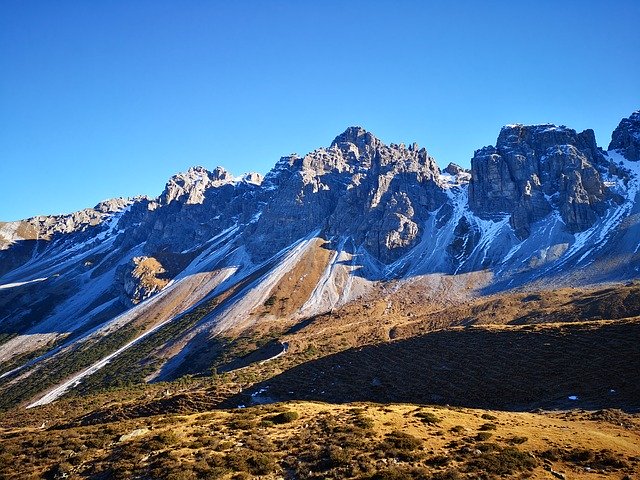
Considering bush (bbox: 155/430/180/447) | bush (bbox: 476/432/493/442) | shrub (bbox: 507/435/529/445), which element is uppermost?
bush (bbox: 155/430/180/447)

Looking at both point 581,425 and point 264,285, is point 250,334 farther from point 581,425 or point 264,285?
point 581,425

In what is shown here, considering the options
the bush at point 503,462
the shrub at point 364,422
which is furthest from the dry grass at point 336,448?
the shrub at point 364,422

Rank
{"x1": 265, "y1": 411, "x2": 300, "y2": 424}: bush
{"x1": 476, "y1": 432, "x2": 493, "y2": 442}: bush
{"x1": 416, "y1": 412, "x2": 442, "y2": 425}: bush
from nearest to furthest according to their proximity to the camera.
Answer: {"x1": 476, "y1": 432, "x2": 493, "y2": 442}: bush < {"x1": 416, "y1": 412, "x2": 442, "y2": 425}: bush < {"x1": 265, "y1": 411, "x2": 300, "y2": 424}: bush

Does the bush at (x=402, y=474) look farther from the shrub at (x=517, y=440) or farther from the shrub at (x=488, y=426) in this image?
the shrub at (x=488, y=426)

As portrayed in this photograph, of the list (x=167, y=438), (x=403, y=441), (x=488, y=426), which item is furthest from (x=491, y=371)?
(x=167, y=438)

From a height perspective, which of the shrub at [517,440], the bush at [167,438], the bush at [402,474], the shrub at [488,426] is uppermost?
the bush at [167,438]

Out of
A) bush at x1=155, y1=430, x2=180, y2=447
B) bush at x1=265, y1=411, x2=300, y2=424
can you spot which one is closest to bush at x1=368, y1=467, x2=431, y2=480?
bush at x1=265, y1=411, x2=300, y2=424

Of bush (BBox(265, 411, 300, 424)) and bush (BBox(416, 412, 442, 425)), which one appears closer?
bush (BBox(416, 412, 442, 425))

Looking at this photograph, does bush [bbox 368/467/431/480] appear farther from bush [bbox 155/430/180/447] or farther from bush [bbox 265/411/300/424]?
bush [bbox 155/430/180/447]

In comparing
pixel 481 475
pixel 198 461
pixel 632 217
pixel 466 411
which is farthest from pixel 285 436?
pixel 632 217

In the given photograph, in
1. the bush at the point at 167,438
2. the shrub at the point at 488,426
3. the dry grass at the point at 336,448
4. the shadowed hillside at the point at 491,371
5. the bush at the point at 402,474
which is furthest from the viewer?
the shadowed hillside at the point at 491,371

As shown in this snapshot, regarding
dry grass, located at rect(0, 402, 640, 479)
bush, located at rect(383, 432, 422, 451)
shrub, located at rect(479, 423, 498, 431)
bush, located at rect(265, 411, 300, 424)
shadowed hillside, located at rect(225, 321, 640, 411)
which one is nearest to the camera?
dry grass, located at rect(0, 402, 640, 479)

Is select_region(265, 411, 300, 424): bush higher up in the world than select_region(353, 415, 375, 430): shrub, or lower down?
higher up

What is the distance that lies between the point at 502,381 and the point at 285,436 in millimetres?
32186
